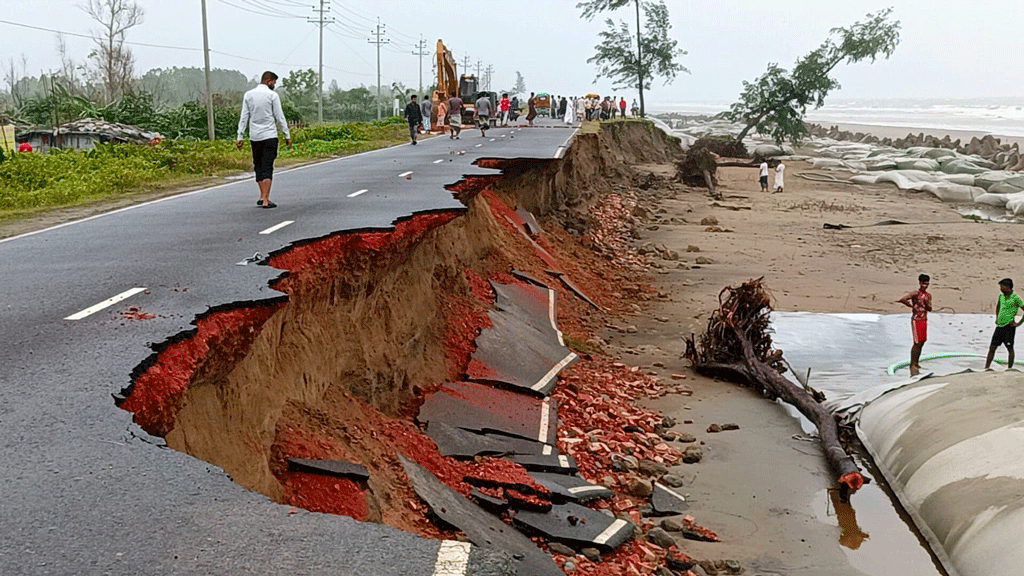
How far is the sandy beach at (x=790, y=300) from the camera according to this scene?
356 inches

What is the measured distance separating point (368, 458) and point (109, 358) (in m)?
2.10

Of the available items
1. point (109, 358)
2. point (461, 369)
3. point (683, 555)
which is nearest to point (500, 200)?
point (461, 369)

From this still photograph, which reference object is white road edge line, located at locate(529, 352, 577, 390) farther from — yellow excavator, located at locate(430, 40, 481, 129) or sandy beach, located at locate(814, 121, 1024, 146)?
sandy beach, located at locate(814, 121, 1024, 146)

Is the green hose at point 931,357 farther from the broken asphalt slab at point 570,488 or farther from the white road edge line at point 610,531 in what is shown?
the white road edge line at point 610,531

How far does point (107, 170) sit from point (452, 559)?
57.8ft

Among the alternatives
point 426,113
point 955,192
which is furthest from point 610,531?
point 955,192

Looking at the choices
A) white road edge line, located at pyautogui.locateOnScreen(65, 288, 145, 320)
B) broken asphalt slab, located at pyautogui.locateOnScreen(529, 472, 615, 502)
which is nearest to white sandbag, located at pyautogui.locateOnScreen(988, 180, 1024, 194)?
broken asphalt slab, located at pyautogui.locateOnScreen(529, 472, 615, 502)

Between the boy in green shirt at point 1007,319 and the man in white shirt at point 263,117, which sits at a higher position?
the man in white shirt at point 263,117

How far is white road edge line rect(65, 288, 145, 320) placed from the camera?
6.93 metres

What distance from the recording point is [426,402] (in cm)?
966

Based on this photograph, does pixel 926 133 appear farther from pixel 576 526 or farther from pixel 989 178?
pixel 576 526

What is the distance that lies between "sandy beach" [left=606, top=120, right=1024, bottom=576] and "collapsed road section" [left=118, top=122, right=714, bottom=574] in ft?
2.85

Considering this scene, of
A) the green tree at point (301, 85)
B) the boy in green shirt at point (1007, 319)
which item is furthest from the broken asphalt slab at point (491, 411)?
the green tree at point (301, 85)

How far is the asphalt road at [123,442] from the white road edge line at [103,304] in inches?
1.2
